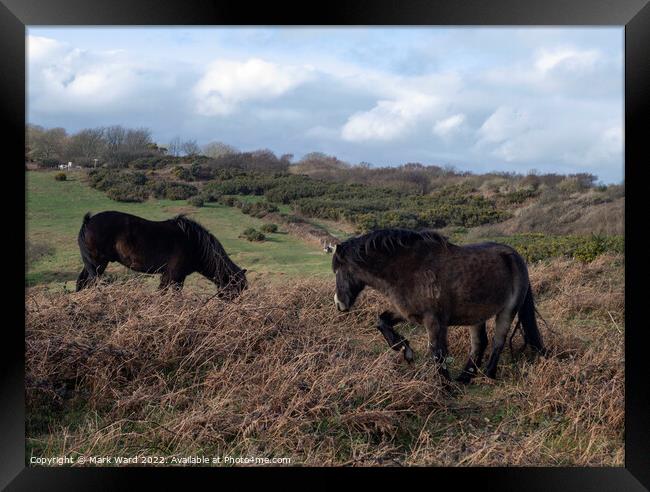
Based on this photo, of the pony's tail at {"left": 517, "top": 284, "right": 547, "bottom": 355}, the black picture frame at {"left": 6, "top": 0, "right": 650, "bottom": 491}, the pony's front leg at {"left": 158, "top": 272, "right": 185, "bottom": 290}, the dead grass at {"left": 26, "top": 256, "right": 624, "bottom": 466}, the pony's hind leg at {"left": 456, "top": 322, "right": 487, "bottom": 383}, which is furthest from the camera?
the pony's front leg at {"left": 158, "top": 272, "right": 185, "bottom": 290}

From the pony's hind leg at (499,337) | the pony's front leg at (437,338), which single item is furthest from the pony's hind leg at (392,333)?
the pony's hind leg at (499,337)

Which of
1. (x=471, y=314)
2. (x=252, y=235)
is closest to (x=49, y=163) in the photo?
(x=252, y=235)

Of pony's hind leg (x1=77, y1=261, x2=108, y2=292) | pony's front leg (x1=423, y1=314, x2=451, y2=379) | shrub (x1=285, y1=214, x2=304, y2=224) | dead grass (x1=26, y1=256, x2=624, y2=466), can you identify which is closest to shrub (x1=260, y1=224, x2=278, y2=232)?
shrub (x1=285, y1=214, x2=304, y2=224)

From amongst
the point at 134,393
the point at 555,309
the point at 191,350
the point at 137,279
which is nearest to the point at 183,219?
the point at 137,279

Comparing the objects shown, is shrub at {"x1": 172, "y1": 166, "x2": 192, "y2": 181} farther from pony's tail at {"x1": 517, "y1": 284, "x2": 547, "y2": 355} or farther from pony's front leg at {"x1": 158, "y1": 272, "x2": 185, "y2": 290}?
pony's tail at {"x1": 517, "y1": 284, "x2": 547, "y2": 355}


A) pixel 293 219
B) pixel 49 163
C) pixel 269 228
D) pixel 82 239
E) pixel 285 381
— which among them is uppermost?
pixel 49 163

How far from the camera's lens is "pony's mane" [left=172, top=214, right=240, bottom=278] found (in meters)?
8.31

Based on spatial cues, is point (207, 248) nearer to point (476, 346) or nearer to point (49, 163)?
point (49, 163)

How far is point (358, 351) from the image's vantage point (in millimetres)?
6449

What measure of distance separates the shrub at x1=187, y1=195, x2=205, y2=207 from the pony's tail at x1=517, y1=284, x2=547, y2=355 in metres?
4.28

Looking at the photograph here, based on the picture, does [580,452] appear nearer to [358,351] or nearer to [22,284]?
[358,351]

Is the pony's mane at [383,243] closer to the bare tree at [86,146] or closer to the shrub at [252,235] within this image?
the shrub at [252,235]

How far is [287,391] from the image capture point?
5465 mm

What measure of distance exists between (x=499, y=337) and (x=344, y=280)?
1752mm
